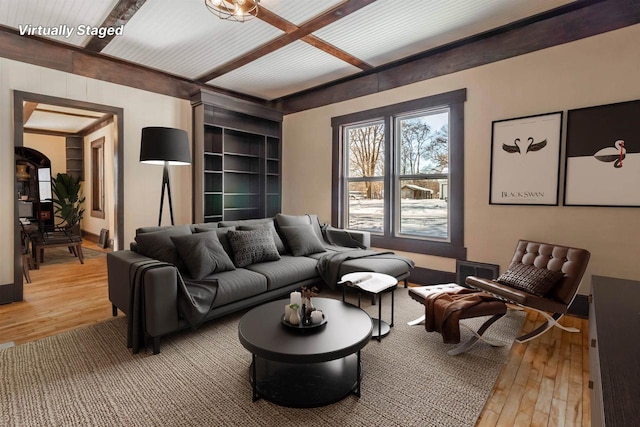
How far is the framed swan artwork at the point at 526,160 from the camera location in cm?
329

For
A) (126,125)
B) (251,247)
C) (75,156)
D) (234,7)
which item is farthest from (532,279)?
(75,156)

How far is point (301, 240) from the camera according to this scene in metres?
4.02

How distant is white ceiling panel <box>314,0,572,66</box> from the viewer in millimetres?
3070

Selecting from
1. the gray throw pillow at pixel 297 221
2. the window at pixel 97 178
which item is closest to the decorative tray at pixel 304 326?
the gray throw pillow at pixel 297 221

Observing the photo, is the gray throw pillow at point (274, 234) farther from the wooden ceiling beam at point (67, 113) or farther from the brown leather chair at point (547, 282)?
the wooden ceiling beam at point (67, 113)

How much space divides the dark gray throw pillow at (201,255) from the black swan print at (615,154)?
3.61m

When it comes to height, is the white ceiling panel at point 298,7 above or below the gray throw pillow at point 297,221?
above

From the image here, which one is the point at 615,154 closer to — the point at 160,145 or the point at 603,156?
the point at 603,156

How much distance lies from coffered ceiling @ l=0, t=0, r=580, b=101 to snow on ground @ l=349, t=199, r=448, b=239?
191cm

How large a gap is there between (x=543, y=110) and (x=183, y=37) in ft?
12.8

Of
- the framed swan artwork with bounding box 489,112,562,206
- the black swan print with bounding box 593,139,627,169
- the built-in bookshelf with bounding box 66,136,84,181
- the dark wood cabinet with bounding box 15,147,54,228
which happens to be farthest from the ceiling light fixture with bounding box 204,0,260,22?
the built-in bookshelf with bounding box 66,136,84,181

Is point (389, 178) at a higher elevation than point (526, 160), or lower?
lower

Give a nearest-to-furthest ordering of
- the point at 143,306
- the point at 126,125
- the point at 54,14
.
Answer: the point at 143,306, the point at 54,14, the point at 126,125

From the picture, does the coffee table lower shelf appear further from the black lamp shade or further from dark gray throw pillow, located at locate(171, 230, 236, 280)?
the black lamp shade
